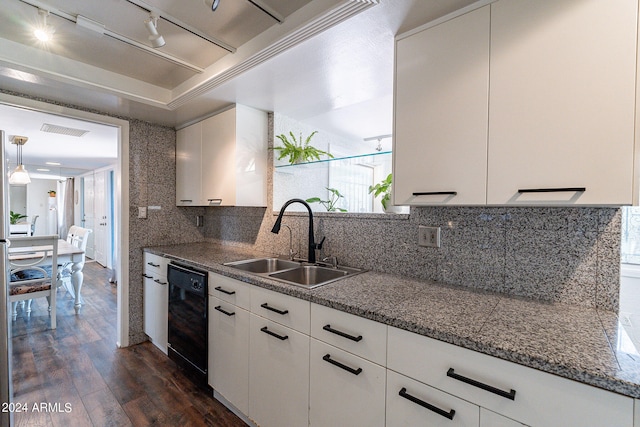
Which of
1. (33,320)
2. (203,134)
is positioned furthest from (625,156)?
(33,320)

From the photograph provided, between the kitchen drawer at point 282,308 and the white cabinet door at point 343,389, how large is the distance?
116 mm

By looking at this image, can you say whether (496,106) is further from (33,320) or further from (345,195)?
(33,320)

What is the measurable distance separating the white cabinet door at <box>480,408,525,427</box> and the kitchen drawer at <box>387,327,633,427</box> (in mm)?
14

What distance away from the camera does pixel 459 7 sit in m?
1.20

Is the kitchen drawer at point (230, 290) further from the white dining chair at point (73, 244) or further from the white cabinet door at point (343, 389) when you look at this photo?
the white dining chair at point (73, 244)

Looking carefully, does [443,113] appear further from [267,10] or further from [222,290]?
[222,290]

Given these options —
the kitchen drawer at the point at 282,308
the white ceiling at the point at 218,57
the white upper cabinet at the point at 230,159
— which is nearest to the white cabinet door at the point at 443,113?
the white ceiling at the point at 218,57

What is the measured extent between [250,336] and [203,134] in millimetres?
1865

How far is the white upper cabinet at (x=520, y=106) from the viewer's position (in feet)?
2.95

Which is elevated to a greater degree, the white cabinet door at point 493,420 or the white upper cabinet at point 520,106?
the white upper cabinet at point 520,106

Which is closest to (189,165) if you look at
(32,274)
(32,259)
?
(32,259)

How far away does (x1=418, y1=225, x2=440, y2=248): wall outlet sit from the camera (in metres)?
1.53

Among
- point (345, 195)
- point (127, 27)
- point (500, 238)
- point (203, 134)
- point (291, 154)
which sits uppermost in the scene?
point (127, 27)

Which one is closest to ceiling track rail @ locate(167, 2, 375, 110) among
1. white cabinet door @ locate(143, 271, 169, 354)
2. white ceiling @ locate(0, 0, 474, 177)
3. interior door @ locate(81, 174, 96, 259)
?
white ceiling @ locate(0, 0, 474, 177)
